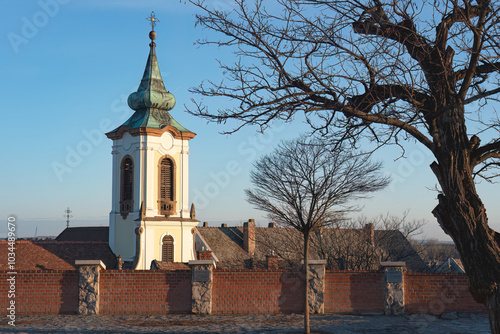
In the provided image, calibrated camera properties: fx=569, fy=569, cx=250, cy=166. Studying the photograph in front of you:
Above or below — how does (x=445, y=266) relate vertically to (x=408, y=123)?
below

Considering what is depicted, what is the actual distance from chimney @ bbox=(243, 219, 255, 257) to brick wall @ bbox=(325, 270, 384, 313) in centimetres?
3563

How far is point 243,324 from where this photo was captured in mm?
13688

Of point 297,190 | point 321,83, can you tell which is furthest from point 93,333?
point 321,83

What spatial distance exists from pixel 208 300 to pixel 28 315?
15.8 feet

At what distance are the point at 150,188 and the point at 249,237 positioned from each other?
51.2 feet

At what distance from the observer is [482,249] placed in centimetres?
655

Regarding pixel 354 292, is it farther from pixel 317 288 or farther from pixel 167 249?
pixel 167 249

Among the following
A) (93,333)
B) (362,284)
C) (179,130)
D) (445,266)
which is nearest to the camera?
(93,333)

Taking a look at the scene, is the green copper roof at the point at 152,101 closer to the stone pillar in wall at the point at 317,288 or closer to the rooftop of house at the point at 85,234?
the rooftop of house at the point at 85,234

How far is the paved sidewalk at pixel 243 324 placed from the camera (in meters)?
12.9

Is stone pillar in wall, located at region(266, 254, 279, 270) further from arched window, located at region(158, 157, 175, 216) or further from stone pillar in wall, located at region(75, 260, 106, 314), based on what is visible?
stone pillar in wall, located at region(75, 260, 106, 314)

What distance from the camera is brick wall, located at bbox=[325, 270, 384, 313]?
607 inches

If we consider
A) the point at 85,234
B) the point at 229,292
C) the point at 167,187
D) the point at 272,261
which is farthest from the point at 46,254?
the point at 229,292

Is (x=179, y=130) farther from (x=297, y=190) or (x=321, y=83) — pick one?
(x=321, y=83)
